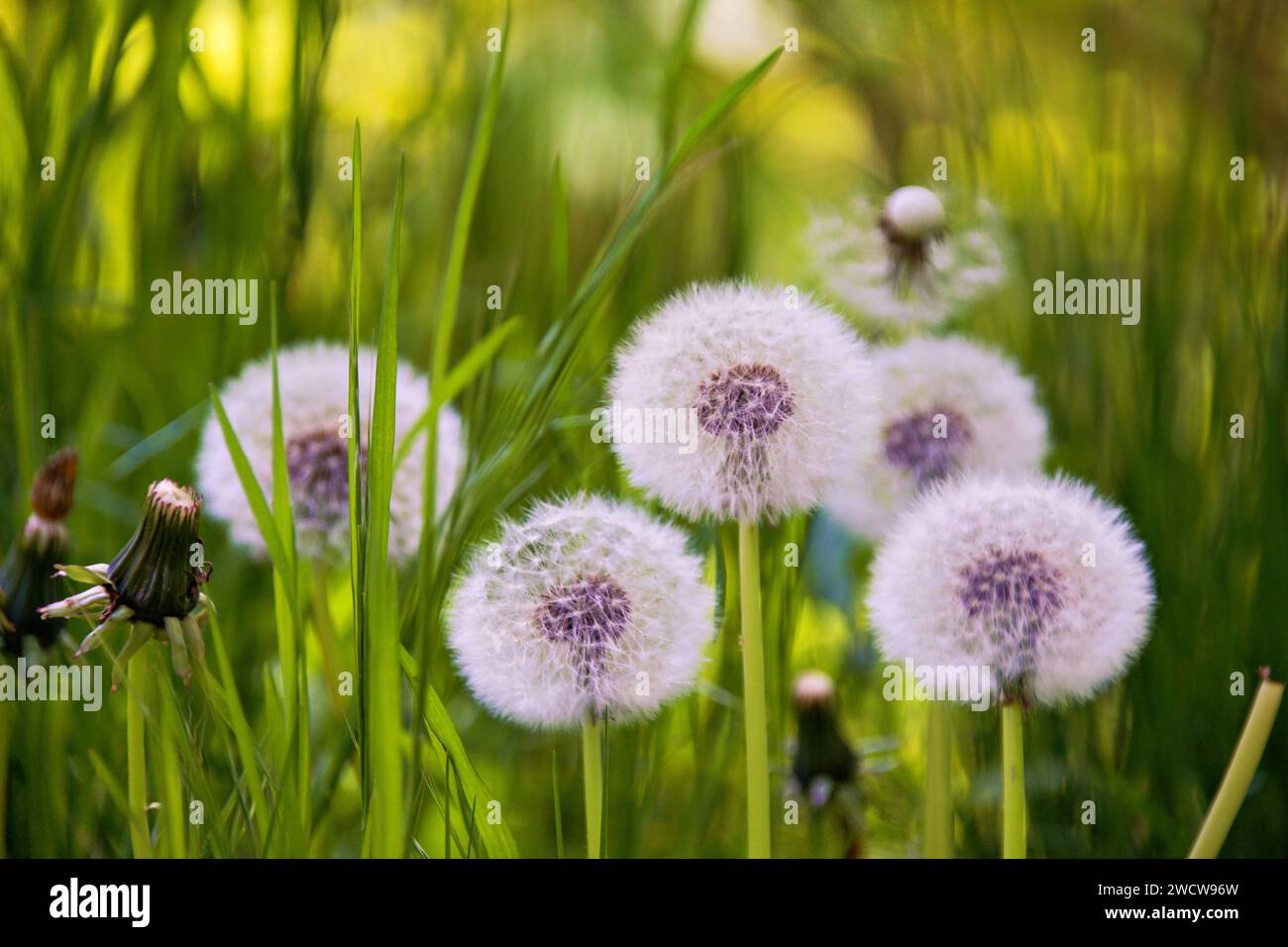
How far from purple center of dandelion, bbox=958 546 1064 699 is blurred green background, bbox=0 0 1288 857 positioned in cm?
13

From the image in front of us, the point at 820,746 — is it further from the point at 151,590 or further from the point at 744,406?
the point at 151,590

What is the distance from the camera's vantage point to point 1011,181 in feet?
2.50

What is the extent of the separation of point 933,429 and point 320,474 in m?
0.35

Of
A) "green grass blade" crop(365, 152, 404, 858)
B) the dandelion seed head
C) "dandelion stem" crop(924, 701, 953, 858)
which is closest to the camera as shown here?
"green grass blade" crop(365, 152, 404, 858)

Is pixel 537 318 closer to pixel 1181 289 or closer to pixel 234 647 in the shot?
pixel 234 647

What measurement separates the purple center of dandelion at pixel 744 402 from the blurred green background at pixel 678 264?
0.07m

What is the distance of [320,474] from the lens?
60cm

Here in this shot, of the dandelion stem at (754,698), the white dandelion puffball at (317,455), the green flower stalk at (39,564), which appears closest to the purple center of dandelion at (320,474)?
the white dandelion puffball at (317,455)

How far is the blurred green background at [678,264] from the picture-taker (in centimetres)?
60

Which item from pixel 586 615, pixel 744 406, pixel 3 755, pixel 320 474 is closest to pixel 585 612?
pixel 586 615

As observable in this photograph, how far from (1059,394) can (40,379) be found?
0.68m

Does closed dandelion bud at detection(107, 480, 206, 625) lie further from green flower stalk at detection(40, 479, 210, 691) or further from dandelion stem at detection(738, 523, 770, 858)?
dandelion stem at detection(738, 523, 770, 858)

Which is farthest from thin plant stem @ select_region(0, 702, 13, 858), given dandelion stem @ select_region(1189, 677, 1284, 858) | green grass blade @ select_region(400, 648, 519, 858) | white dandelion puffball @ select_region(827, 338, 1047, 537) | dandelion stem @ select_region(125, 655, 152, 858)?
dandelion stem @ select_region(1189, 677, 1284, 858)

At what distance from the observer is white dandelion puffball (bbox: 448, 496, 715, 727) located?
1.51ft
